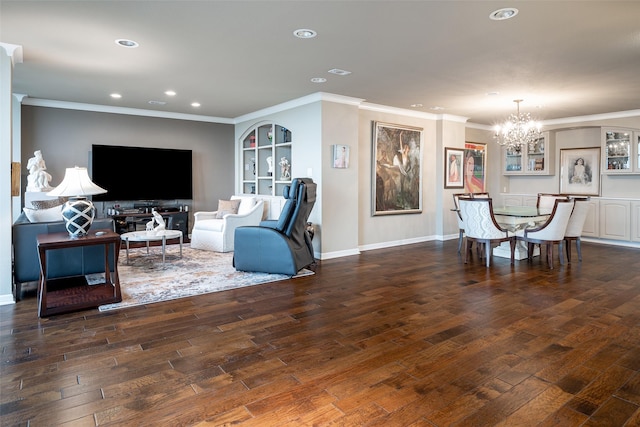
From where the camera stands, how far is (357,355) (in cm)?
273

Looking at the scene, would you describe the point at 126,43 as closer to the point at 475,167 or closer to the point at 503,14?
the point at 503,14

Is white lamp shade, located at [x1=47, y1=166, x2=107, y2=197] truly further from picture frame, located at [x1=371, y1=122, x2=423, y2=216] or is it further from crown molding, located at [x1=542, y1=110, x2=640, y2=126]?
crown molding, located at [x1=542, y1=110, x2=640, y2=126]

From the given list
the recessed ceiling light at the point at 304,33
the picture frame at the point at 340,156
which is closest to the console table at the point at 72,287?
the recessed ceiling light at the point at 304,33

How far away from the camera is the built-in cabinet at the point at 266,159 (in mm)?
7195

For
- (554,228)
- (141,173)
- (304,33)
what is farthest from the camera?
(141,173)

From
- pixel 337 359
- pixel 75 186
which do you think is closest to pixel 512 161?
pixel 337 359

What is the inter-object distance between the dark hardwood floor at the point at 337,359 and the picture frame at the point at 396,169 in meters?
2.91

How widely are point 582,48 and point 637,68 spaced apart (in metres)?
1.29

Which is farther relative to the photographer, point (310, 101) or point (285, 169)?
point (285, 169)

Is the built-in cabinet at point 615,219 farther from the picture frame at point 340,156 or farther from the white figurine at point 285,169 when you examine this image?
the white figurine at point 285,169

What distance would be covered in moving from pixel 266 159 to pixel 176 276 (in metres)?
3.58

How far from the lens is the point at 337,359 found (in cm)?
267

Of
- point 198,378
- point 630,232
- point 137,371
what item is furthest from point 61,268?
point 630,232

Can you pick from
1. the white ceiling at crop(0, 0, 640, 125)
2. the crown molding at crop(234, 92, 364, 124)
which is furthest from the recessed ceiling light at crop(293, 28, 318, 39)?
the crown molding at crop(234, 92, 364, 124)
